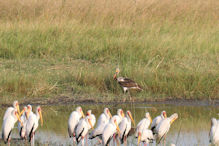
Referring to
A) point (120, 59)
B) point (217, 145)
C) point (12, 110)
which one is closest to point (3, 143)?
point (12, 110)

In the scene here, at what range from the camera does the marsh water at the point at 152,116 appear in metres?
7.89

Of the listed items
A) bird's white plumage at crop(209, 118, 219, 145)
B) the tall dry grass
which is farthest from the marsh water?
the tall dry grass

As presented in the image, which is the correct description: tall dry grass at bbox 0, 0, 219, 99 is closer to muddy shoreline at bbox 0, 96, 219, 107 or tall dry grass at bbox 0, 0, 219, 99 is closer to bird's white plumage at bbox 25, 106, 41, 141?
muddy shoreline at bbox 0, 96, 219, 107

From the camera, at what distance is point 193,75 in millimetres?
10477

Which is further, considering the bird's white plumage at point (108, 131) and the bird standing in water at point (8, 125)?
the bird standing in water at point (8, 125)

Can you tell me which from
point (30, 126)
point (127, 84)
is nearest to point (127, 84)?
point (127, 84)

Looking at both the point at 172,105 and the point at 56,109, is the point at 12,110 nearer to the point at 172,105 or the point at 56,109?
the point at 56,109

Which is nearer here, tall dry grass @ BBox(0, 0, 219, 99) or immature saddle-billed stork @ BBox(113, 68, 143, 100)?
immature saddle-billed stork @ BBox(113, 68, 143, 100)

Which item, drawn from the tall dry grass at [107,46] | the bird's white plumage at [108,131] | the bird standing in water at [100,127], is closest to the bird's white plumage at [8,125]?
the bird standing in water at [100,127]

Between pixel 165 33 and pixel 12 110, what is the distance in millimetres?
6502

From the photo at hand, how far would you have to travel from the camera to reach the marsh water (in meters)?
7.89

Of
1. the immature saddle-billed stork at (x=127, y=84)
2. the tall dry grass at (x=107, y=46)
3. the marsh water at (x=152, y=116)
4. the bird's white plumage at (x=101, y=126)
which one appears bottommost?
the marsh water at (x=152, y=116)

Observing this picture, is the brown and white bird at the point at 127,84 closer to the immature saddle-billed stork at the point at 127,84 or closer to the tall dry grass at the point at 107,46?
the immature saddle-billed stork at the point at 127,84

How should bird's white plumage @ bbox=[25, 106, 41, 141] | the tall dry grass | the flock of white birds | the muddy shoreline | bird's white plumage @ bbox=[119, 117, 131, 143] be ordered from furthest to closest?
the tall dry grass → the muddy shoreline → bird's white plumage @ bbox=[25, 106, 41, 141] → bird's white plumage @ bbox=[119, 117, 131, 143] → the flock of white birds
